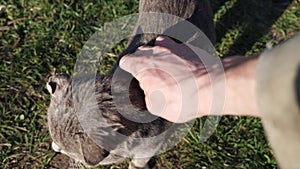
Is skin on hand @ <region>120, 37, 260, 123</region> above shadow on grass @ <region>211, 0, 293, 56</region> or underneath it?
above

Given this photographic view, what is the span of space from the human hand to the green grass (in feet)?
5.71

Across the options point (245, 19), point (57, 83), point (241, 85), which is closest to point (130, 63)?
point (57, 83)

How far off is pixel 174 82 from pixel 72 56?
2.57m

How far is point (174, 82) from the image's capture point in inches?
114

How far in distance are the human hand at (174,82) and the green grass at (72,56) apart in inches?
68.6

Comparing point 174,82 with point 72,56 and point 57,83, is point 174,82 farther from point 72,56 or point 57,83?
point 72,56

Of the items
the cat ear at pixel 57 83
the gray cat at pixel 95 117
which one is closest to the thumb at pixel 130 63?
the gray cat at pixel 95 117

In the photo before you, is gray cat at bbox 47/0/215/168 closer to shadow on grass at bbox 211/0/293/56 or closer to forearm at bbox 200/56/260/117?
forearm at bbox 200/56/260/117

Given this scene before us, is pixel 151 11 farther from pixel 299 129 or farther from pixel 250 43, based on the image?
pixel 299 129

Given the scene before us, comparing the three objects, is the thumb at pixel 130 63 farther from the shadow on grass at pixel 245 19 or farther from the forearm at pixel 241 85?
the shadow on grass at pixel 245 19

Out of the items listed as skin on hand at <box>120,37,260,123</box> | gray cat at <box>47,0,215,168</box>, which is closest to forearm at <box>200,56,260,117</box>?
skin on hand at <box>120,37,260,123</box>

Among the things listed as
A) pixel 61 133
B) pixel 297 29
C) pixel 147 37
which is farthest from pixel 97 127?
pixel 297 29

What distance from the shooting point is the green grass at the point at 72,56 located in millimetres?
4777

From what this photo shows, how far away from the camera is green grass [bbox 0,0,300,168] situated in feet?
15.7
